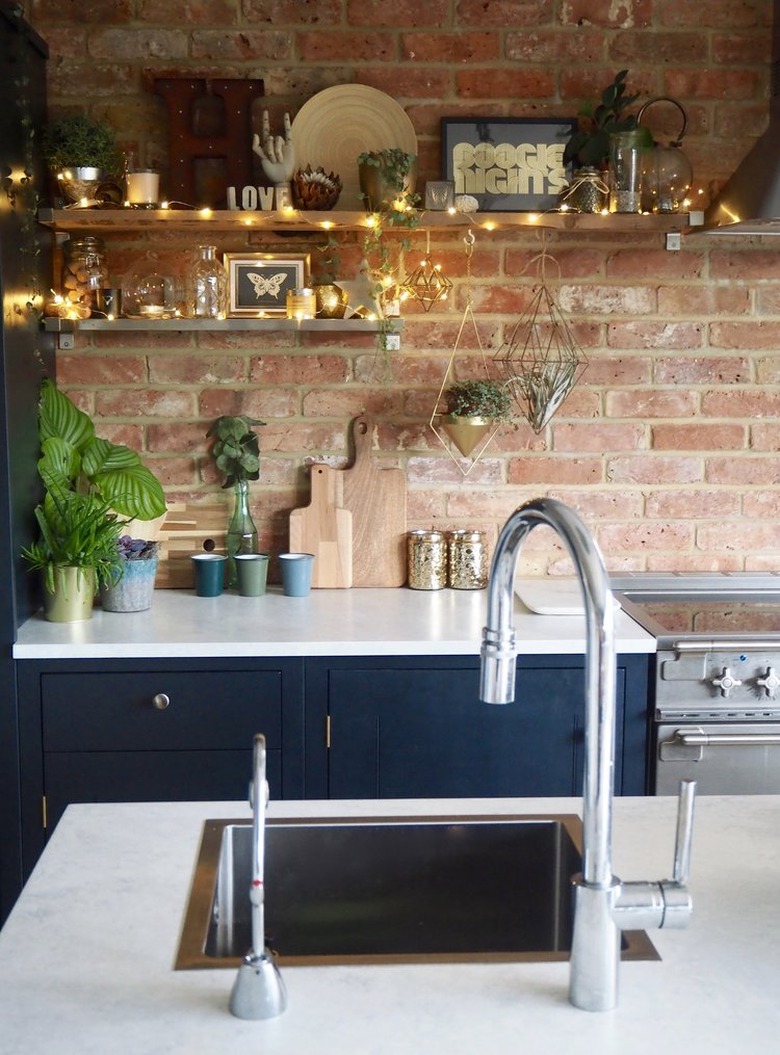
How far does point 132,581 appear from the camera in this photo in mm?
2936

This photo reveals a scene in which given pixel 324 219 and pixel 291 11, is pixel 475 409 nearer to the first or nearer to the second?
pixel 324 219

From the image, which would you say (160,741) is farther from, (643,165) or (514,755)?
(643,165)

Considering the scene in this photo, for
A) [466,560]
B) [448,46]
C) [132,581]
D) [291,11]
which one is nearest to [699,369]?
[466,560]

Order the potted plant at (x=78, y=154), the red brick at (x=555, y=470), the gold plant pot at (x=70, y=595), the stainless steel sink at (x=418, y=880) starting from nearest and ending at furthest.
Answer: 1. the stainless steel sink at (x=418, y=880)
2. the gold plant pot at (x=70, y=595)
3. the potted plant at (x=78, y=154)
4. the red brick at (x=555, y=470)

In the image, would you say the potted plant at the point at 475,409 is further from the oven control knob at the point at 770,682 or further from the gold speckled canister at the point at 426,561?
the oven control knob at the point at 770,682

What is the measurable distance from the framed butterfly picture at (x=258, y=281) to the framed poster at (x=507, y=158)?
456 millimetres

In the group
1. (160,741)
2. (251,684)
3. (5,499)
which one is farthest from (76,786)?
(5,499)

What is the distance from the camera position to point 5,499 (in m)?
2.74

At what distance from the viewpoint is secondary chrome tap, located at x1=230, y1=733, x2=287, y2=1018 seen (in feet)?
3.79

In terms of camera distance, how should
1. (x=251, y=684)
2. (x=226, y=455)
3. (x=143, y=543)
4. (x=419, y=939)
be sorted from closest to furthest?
1. (x=419, y=939)
2. (x=251, y=684)
3. (x=143, y=543)
4. (x=226, y=455)

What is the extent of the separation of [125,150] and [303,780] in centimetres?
162

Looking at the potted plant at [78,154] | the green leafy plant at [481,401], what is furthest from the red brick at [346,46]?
the green leafy plant at [481,401]

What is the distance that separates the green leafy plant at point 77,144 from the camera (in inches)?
117

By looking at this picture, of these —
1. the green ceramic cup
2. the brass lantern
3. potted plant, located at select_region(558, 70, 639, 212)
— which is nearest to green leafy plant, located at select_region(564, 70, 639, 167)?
potted plant, located at select_region(558, 70, 639, 212)
